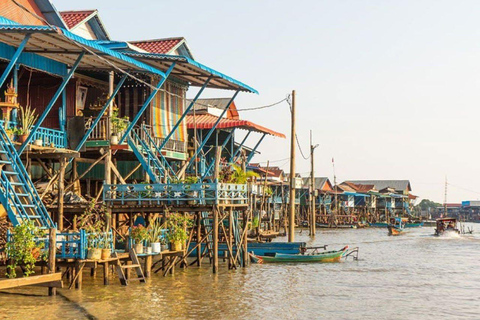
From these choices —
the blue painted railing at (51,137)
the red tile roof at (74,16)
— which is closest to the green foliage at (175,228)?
the blue painted railing at (51,137)

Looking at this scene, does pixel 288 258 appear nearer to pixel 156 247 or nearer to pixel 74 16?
pixel 156 247

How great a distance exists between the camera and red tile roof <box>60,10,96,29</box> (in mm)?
31383

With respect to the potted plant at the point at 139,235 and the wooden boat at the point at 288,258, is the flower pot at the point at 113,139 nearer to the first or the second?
the potted plant at the point at 139,235

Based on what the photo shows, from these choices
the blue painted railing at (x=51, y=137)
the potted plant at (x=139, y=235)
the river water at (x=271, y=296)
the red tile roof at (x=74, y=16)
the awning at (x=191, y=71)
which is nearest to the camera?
the river water at (x=271, y=296)

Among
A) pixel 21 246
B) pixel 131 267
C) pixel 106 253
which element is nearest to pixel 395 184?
pixel 131 267

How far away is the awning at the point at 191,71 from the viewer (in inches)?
1083

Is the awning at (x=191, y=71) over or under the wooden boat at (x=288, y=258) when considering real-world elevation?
over

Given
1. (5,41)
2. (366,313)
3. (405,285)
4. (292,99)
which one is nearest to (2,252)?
(5,41)

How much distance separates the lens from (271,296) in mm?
21828

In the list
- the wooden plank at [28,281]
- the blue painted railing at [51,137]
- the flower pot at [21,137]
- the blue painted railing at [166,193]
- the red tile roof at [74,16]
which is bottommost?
the wooden plank at [28,281]

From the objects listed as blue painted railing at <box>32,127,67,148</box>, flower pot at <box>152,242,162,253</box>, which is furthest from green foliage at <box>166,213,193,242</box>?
blue painted railing at <box>32,127,67,148</box>

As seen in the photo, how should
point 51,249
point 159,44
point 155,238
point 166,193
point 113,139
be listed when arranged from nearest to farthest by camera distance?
1. point 51,249
2. point 155,238
3. point 166,193
4. point 113,139
5. point 159,44

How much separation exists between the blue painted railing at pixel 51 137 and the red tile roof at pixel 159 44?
8972 millimetres

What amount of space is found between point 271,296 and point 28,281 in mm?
7875
